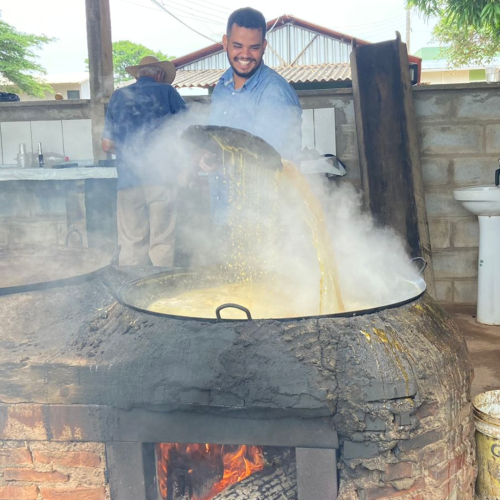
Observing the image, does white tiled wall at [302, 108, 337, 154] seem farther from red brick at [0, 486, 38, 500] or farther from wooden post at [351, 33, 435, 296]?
red brick at [0, 486, 38, 500]

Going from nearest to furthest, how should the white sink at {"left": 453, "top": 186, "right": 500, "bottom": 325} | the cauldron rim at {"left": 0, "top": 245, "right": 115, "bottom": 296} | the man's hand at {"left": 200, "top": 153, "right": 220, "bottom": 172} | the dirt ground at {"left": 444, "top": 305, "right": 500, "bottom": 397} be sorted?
the cauldron rim at {"left": 0, "top": 245, "right": 115, "bottom": 296}, the man's hand at {"left": 200, "top": 153, "right": 220, "bottom": 172}, the dirt ground at {"left": 444, "top": 305, "right": 500, "bottom": 397}, the white sink at {"left": 453, "top": 186, "right": 500, "bottom": 325}

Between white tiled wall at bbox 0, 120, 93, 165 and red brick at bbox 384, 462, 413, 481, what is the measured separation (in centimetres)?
496

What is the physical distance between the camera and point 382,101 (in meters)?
5.13

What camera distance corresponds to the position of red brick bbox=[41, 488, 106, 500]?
2059 mm

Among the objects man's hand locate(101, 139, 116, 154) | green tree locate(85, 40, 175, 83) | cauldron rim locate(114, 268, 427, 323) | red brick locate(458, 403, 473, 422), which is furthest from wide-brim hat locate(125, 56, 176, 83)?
green tree locate(85, 40, 175, 83)

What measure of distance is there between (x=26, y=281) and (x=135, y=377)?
0.92m

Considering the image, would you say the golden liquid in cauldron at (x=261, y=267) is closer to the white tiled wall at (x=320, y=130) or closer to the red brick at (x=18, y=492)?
the red brick at (x=18, y=492)

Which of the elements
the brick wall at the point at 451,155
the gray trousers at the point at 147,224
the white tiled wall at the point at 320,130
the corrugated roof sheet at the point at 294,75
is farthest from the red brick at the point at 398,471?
the corrugated roof sheet at the point at 294,75

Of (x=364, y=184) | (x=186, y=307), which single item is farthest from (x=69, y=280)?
(x=364, y=184)

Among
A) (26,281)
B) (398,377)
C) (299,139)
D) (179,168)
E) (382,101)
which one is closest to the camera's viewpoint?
(398,377)

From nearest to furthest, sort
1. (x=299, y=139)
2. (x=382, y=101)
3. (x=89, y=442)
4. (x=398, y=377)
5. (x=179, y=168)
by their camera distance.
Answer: (x=398, y=377) < (x=89, y=442) < (x=299, y=139) < (x=179, y=168) < (x=382, y=101)

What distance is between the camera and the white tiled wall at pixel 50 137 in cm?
594

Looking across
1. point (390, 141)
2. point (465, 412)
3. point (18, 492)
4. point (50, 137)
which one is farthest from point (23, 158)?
point (465, 412)

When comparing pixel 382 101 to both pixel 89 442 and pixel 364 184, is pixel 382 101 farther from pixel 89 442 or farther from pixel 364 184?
pixel 89 442
